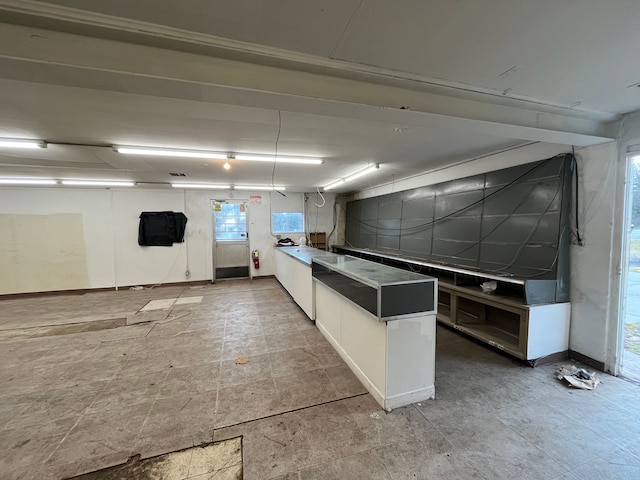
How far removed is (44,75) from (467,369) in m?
4.13

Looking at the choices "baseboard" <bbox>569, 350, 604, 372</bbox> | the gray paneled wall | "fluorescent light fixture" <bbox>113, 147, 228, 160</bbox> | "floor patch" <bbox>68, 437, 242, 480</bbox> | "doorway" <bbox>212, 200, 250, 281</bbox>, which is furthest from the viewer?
"doorway" <bbox>212, 200, 250, 281</bbox>

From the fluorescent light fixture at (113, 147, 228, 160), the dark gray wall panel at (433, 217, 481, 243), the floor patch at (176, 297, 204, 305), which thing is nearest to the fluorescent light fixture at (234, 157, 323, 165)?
the fluorescent light fixture at (113, 147, 228, 160)


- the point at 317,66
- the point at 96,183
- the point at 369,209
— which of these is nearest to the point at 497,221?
the point at 317,66

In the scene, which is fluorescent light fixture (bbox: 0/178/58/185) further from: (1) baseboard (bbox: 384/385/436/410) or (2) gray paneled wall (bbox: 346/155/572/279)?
(2) gray paneled wall (bbox: 346/155/572/279)

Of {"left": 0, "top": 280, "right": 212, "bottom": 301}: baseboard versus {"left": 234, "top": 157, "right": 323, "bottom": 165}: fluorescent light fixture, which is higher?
{"left": 234, "top": 157, "right": 323, "bottom": 165}: fluorescent light fixture

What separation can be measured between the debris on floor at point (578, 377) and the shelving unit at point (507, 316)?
21 centimetres

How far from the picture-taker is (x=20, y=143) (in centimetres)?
291

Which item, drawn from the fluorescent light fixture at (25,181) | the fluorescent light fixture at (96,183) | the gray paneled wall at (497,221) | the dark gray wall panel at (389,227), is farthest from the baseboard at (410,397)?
the fluorescent light fixture at (25,181)

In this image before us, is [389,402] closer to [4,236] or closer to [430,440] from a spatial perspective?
[430,440]

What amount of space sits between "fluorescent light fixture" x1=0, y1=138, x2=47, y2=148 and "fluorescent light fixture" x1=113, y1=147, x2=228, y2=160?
745 millimetres

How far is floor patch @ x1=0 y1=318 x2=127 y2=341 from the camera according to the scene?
368 cm

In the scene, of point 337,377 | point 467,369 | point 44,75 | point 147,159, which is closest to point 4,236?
point 147,159

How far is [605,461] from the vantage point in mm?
1618

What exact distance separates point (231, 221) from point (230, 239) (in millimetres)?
528
